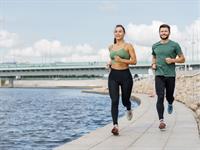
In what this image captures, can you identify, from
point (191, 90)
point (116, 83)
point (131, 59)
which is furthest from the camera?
point (191, 90)

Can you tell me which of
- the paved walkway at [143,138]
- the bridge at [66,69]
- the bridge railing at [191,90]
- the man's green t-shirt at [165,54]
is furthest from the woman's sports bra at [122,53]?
the bridge at [66,69]

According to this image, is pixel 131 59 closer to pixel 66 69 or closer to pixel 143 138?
pixel 143 138

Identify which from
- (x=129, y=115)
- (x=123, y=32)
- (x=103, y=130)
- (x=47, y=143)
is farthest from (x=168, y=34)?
(x=47, y=143)

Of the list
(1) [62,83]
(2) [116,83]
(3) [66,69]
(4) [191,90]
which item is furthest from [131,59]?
(1) [62,83]

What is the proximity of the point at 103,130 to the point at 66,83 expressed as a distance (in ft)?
461

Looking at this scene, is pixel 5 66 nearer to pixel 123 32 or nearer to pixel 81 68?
pixel 81 68

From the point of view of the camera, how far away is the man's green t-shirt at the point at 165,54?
10.1m

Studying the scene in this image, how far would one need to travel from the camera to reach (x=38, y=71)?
118562 millimetres

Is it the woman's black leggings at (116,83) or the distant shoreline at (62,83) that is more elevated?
the woman's black leggings at (116,83)

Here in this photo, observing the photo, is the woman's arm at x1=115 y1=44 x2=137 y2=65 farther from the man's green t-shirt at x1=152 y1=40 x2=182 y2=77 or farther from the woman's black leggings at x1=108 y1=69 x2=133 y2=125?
the man's green t-shirt at x1=152 y1=40 x2=182 y2=77

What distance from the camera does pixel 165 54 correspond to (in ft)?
33.1

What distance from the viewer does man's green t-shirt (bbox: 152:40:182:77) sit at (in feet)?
33.1

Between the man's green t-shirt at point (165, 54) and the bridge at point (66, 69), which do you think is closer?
the man's green t-shirt at point (165, 54)

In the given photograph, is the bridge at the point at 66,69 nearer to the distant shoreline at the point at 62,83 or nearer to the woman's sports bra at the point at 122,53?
the distant shoreline at the point at 62,83
